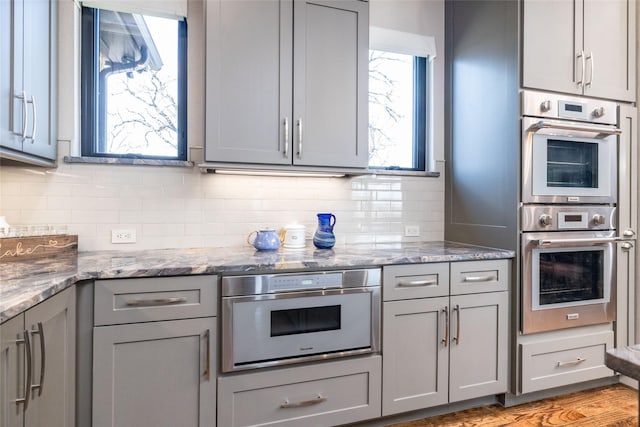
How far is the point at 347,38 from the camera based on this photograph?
7.13ft

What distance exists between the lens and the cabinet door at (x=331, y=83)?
2080 millimetres

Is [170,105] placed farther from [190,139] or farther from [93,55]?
[93,55]

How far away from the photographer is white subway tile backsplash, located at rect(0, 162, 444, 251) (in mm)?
2039

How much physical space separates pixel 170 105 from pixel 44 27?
0.69m

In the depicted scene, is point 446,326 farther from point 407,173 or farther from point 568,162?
point 568,162

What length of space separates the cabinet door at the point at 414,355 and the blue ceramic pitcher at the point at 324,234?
537 mm

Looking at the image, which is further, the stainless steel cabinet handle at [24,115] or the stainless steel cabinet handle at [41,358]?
the stainless steel cabinet handle at [24,115]

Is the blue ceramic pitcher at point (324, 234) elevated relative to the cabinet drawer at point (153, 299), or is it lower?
elevated

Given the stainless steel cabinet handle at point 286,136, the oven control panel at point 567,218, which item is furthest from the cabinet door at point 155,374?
the oven control panel at point 567,218

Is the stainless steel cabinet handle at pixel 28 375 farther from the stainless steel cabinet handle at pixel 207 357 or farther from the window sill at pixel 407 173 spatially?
the window sill at pixel 407 173

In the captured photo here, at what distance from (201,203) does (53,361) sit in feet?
3.81

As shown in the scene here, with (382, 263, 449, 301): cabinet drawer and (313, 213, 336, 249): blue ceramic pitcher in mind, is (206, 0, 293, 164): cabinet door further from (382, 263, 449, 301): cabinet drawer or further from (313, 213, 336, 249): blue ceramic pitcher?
(382, 263, 449, 301): cabinet drawer

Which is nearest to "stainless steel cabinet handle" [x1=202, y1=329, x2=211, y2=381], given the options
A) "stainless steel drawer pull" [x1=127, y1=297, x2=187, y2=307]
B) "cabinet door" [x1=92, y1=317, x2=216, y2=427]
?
"cabinet door" [x1=92, y1=317, x2=216, y2=427]

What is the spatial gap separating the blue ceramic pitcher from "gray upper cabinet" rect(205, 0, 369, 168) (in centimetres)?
35
